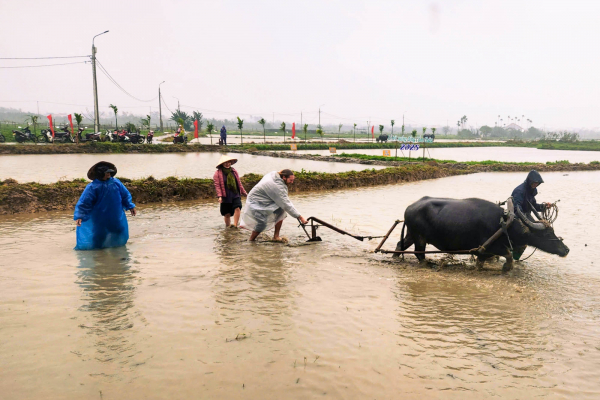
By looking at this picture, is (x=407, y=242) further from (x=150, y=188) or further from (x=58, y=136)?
(x=58, y=136)

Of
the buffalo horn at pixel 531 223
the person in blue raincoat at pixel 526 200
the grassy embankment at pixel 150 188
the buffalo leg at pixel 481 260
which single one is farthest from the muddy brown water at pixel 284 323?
the grassy embankment at pixel 150 188

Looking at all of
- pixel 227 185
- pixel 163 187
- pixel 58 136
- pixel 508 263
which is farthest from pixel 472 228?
pixel 58 136

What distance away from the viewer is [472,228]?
17.6 feet

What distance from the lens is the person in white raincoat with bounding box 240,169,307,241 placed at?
248 inches

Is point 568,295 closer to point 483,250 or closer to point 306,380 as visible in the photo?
point 483,250

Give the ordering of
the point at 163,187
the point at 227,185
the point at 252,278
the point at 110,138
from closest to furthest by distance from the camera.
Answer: the point at 252,278 < the point at 227,185 < the point at 163,187 < the point at 110,138

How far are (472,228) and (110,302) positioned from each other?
4.24 metres

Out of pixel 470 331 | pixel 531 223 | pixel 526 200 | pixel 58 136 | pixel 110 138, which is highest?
pixel 58 136

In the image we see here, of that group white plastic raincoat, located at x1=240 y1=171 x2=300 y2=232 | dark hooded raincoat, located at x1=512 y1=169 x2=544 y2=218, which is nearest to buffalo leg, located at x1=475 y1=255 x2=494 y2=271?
dark hooded raincoat, located at x1=512 y1=169 x2=544 y2=218

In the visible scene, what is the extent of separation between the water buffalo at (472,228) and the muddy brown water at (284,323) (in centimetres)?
36

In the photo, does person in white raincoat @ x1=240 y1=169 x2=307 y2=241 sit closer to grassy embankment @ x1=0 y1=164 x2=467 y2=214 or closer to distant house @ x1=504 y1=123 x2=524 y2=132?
grassy embankment @ x1=0 y1=164 x2=467 y2=214

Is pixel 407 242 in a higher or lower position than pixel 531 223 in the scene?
lower

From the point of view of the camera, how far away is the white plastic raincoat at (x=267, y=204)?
6312mm

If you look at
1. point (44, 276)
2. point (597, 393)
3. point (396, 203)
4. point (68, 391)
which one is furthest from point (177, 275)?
point (396, 203)
